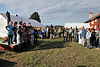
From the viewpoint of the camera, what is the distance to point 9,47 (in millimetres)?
5078

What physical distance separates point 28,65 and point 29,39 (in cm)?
318

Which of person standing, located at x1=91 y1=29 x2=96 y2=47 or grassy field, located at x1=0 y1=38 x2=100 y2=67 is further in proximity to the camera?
person standing, located at x1=91 y1=29 x2=96 y2=47

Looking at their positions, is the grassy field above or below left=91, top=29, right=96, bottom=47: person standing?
below

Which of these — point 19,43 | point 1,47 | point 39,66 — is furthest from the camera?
point 1,47

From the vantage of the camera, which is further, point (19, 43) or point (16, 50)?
point (16, 50)

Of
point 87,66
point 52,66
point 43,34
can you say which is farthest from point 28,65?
point 43,34

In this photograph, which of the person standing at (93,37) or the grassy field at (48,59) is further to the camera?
the person standing at (93,37)

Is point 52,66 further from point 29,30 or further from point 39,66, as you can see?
point 29,30

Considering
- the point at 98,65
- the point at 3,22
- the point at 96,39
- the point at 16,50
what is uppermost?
the point at 3,22

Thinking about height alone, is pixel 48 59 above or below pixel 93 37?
below

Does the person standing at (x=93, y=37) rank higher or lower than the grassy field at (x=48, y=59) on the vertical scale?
higher

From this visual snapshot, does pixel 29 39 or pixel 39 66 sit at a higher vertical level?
pixel 29 39

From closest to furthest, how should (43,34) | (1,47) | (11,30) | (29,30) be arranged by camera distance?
(11,30) → (1,47) → (29,30) → (43,34)

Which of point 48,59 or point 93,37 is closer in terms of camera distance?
point 48,59
